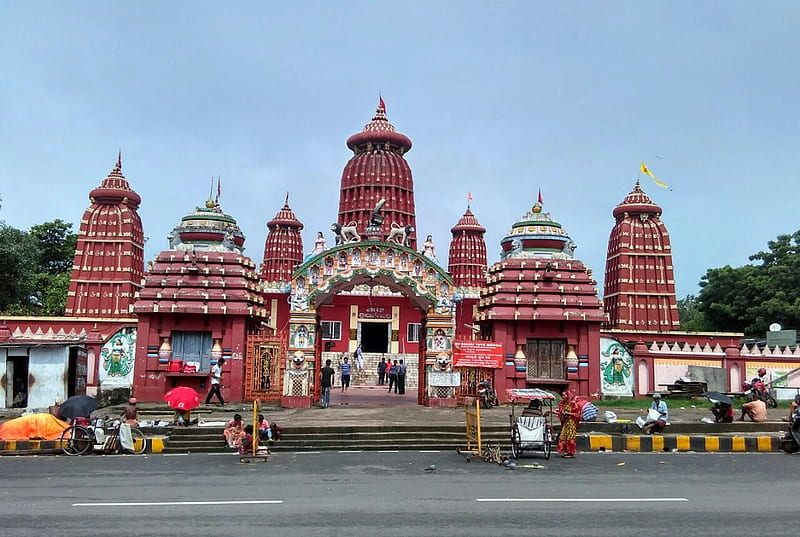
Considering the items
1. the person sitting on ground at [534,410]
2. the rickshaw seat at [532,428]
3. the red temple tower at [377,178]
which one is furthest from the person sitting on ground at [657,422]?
the red temple tower at [377,178]

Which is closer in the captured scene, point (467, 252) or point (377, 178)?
point (377, 178)

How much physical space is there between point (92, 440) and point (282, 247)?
3968 cm

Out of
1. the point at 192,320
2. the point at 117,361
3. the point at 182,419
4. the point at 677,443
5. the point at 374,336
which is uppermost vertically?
the point at 374,336

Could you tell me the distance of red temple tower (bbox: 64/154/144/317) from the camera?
135ft

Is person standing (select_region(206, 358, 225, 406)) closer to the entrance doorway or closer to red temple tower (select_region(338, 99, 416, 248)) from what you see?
red temple tower (select_region(338, 99, 416, 248))

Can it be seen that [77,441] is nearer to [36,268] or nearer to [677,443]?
[677,443]

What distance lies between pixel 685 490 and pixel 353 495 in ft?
16.7

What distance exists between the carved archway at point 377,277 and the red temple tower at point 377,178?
21.3 meters

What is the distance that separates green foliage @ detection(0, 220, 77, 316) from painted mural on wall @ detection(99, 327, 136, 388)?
41.1 ft

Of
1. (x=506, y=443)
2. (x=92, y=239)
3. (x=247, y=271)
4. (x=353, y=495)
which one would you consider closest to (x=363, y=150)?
(x=92, y=239)

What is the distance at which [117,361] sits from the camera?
25750 millimetres

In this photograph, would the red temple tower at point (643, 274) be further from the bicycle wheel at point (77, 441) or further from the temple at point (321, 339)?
the bicycle wheel at point (77, 441)

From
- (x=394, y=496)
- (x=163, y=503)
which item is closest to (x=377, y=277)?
(x=394, y=496)

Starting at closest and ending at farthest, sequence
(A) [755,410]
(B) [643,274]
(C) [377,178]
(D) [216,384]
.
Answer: (A) [755,410] → (D) [216,384] → (B) [643,274] → (C) [377,178]
